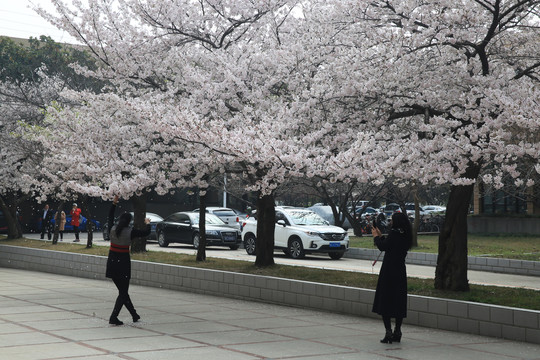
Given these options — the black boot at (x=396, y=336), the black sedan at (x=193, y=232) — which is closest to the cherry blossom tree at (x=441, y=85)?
the black boot at (x=396, y=336)

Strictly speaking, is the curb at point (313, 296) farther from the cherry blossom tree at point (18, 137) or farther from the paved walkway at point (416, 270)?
the cherry blossom tree at point (18, 137)

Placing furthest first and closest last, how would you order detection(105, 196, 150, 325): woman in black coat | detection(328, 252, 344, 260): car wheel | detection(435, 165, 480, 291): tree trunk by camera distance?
detection(328, 252, 344, 260): car wheel, detection(435, 165, 480, 291): tree trunk, detection(105, 196, 150, 325): woman in black coat

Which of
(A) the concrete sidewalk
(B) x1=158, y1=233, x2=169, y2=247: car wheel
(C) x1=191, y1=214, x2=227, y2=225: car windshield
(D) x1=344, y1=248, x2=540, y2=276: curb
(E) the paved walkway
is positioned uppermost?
(C) x1=191, y1=214, x2=227, y2=225: car windshield

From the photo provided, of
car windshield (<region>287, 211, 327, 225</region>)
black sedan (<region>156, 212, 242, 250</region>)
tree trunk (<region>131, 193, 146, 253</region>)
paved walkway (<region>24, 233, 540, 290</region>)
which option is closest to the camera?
paved walkway (<region>24, 233, 540, 290</region>)

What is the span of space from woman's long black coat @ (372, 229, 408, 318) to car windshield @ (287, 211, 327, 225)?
14.7 m

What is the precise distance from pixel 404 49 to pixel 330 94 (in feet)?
4.79

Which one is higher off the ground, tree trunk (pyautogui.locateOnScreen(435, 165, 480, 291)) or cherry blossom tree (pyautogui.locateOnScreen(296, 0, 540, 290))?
cherry blossom tree (pyautogui.locateOnScreen(296, 0, 540, 290))

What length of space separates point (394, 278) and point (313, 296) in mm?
3498

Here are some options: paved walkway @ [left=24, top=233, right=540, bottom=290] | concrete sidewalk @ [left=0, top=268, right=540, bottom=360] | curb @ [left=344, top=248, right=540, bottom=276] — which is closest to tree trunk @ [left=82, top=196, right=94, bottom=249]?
paved walkway @ [left=24, top=233, right=540, bottom=290]

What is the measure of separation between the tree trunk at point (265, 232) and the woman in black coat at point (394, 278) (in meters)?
6.64

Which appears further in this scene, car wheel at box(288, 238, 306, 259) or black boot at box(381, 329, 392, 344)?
car wheel at box(288, 238, 306, 259)

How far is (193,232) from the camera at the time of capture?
27828mm

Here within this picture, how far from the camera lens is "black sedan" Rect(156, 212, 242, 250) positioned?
2730cm

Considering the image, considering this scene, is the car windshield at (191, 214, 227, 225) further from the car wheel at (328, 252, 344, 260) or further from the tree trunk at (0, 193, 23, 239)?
the tree trunk at (0, 193, 23, 239)
